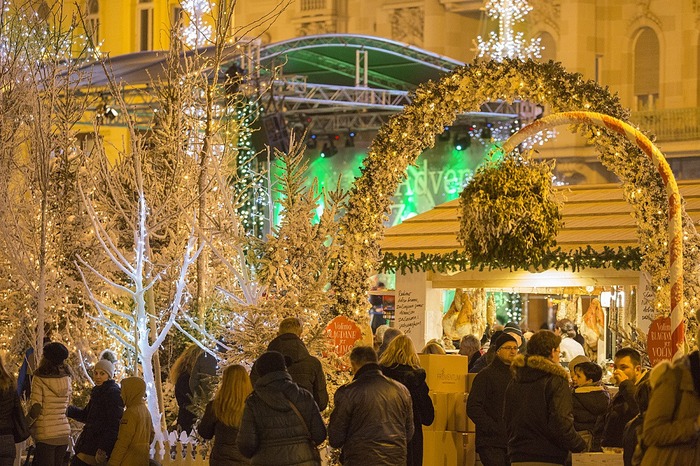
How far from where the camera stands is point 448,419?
41.5ft

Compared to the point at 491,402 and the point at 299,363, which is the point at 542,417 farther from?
the point at 299,363

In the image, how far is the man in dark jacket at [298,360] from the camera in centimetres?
1083

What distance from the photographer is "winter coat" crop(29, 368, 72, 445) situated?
1223 centimetres

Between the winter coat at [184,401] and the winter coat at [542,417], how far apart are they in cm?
462

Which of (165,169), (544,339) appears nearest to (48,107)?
(165,169)

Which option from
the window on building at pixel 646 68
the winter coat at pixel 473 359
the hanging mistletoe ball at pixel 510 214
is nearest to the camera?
the hanging mistletoe ball at pixel 510 214

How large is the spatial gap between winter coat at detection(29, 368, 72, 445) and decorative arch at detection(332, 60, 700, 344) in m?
2.75

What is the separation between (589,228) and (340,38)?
13836mm

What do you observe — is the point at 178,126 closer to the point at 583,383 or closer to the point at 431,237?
the point at 431,237

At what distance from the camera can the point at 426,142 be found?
14.0 m

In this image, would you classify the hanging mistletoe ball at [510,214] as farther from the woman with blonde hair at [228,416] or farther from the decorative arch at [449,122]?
the woman with blonde hair at [228,416]

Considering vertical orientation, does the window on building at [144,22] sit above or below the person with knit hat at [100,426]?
above

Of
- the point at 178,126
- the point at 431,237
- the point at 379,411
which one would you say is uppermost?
the point at 178,126

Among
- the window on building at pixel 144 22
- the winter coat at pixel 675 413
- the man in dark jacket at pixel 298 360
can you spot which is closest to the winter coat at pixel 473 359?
the man in dark jacket at pixel 298 360
